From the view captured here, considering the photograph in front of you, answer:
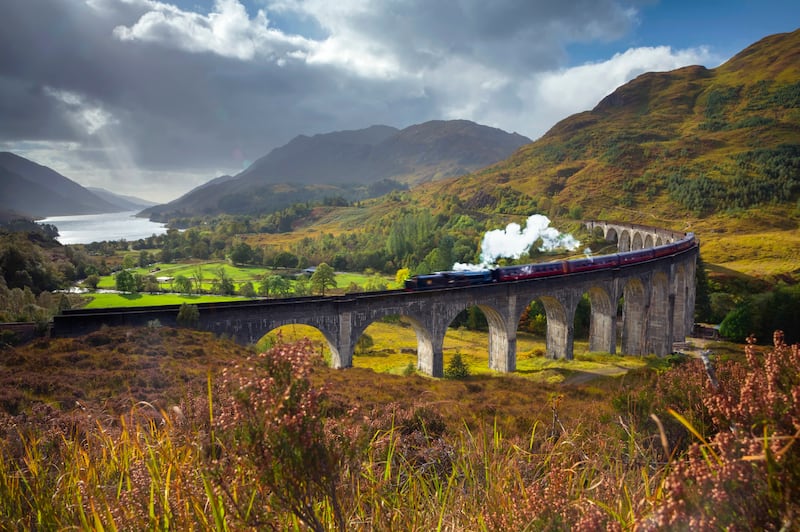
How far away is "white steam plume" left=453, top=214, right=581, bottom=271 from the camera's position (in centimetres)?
8106

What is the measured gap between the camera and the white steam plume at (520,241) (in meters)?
81.1

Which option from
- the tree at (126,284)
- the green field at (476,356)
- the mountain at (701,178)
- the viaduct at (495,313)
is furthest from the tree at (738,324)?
the tree at (126,284)

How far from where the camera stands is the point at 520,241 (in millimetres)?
90750

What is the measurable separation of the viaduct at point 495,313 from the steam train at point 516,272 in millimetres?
549

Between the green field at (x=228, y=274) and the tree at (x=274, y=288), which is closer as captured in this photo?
the tree at (x=274, y=288)

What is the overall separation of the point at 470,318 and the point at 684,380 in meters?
53.6

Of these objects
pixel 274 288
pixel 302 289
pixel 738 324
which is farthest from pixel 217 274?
pixel 738 324

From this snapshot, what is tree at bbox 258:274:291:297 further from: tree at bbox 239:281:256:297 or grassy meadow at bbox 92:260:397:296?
grassy meadow at bbox 92:260:397:296

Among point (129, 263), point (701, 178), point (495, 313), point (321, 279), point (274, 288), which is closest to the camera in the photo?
point (495, 313)

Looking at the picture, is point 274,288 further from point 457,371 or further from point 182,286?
point 457,371

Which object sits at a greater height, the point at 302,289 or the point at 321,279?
the point at 321,279

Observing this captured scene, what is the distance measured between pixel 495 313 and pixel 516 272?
3536 mm

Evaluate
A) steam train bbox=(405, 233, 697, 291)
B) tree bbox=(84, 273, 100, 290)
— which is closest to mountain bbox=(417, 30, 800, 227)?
steam train bbox=(405, 233, 697, 291)

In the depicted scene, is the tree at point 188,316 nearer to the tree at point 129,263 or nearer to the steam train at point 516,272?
the steam train at point 516,272
